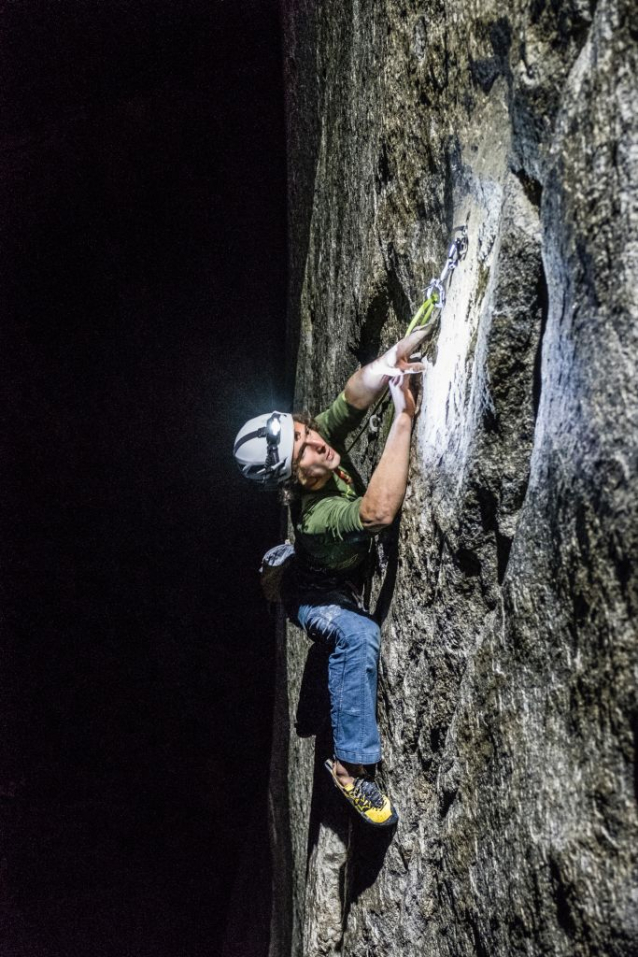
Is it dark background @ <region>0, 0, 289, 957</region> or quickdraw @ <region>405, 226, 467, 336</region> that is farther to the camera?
dark background @ <region>0, 0, 289, 957</region>

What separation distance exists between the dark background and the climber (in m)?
4.46

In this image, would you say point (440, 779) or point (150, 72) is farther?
point (150, 72)

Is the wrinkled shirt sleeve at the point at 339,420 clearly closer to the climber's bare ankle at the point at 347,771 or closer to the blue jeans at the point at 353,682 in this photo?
the blue jeans at the point at 353,682

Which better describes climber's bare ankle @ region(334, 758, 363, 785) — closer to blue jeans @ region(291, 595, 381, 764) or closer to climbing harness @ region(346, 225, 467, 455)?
blue jeans @ region(291, 595, 381, 764)

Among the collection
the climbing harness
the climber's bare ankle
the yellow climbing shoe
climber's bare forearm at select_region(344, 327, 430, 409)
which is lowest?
the yellow climbing shoe

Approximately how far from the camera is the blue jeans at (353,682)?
9.02ft

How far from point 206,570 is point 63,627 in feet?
5.17

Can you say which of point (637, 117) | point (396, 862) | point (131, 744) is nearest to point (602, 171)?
point (637, 117)

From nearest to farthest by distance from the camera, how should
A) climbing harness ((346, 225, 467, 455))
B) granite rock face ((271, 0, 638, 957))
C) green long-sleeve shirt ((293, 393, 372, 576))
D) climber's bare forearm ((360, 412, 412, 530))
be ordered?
granite rock face ((271, 0, 638, 957)) < climbing harness ((346, 225, 467, 455)) < climber's bare forearm ((360, 412, 412, 530)) < green long-sleeve shirt ((293, 393, 372, 576))

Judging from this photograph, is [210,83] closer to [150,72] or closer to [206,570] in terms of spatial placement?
[150,72]

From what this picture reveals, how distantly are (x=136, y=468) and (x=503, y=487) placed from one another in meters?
5.93

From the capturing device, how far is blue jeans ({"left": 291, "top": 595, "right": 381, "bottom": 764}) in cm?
275

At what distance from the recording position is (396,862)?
2660 mm

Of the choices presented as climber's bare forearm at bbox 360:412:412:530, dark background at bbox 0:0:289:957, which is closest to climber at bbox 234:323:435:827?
climber's bare forearm at bbox 360:412:412:530
